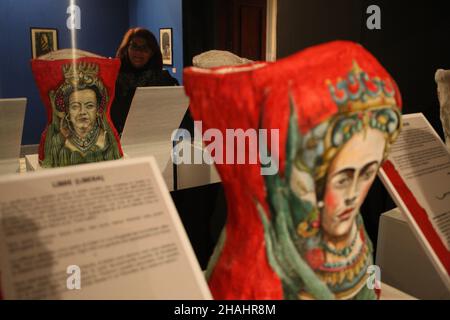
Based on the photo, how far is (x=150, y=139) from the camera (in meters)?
2.83

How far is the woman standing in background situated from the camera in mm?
2889

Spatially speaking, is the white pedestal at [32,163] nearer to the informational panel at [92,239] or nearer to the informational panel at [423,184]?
the informational panel at [92,239]

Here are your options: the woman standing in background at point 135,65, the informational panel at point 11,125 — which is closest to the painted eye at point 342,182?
the informational panel at point 11,125

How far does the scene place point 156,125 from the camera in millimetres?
2799

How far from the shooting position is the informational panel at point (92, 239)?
75 cm

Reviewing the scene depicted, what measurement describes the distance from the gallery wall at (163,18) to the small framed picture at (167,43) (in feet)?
0.12

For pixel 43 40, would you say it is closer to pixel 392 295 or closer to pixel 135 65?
pixel 135 65

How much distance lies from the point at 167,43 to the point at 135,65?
1.91 meters

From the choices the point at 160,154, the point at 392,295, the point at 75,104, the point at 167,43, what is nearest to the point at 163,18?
the point at 167,43

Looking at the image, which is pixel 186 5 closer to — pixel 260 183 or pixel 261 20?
pixel 261 20

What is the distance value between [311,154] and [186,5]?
13.2 feet

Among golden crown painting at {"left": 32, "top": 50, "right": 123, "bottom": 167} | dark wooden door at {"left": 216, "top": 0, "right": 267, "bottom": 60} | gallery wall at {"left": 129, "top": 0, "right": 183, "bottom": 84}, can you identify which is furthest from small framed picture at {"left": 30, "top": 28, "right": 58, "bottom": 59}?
golden crown painting at {"left": 32, "top": 50, "right": 123, "bottom": 167}

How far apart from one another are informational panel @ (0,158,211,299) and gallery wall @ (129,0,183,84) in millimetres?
3897
